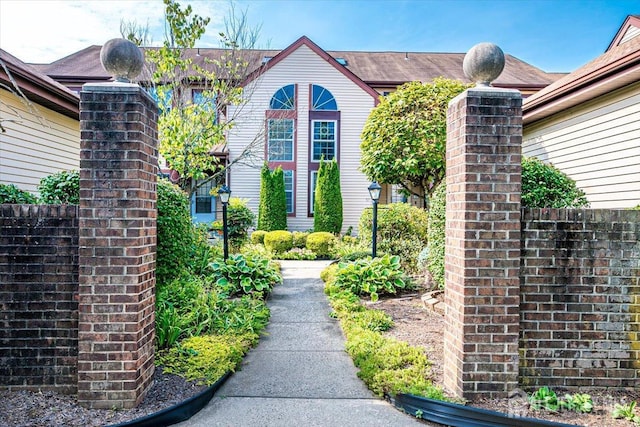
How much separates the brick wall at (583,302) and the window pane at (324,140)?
41.4 feet

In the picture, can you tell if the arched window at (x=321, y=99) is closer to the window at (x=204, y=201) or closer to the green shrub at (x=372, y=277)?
the window at (x=204, y=201)

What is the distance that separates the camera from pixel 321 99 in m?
15.3

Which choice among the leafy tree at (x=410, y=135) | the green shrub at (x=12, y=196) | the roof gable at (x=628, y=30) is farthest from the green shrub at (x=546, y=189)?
the green shrub at (x=12, y=196)

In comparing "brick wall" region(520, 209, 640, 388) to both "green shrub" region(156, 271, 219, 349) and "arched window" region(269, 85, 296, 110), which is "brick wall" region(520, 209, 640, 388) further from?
"arched window" region(269, 85, 296, 110)

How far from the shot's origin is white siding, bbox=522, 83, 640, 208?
5942 millimetres

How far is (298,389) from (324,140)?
12.9m

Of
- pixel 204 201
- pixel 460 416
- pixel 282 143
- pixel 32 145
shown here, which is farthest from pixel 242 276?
pixel 204 201

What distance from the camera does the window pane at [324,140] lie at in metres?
15.5

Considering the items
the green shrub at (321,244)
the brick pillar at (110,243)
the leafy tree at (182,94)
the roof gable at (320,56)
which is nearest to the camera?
the brick pillar at (110,243)

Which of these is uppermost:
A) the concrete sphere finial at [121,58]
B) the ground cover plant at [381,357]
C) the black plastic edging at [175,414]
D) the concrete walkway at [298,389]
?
the concrete sphere finial at [121,58]

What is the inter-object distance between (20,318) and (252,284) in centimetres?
360

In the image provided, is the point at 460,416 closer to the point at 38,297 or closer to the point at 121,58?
the point at 38,297

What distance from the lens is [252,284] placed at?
21.2ft

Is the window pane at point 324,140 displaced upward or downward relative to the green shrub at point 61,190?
upward
